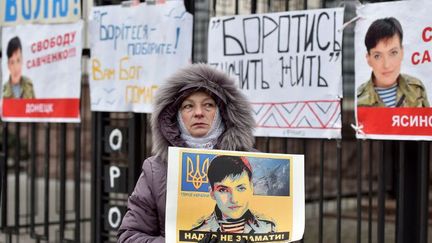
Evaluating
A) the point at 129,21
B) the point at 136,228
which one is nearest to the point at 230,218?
the point at 136,228

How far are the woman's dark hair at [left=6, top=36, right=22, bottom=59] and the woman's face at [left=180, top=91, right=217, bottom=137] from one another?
3659mm

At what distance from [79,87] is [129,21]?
735 mm

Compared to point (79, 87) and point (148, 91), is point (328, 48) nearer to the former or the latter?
point (148, 91)

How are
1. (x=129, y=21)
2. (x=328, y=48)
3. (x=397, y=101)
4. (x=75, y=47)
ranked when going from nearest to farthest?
1. (x=397, y=101)
2. (x=328, y=48)
3. (x=129, y=21)
4. (x=75, y=47)

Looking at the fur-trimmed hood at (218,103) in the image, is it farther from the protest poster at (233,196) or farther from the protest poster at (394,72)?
the protest poster at (394,72)

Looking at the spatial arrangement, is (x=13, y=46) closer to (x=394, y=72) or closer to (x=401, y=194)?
(x=394, y=72)

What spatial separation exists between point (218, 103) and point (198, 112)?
0.37 ft

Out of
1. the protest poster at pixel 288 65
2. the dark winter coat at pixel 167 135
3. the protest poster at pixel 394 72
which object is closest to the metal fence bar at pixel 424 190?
the protest poster at pixel 394 72

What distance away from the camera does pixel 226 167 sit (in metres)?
3.11

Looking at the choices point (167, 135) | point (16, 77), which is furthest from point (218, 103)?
point (16, 77)

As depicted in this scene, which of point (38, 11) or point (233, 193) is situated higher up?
point (38, 11)

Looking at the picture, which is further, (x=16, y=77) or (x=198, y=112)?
(x=16, y=77)

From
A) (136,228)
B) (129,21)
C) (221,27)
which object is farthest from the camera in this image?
(129,21)

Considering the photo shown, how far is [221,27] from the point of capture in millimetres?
5395
